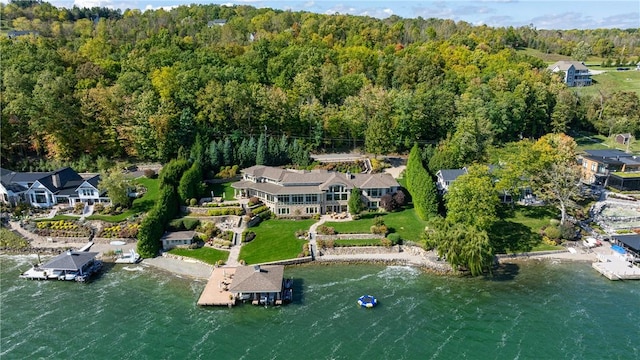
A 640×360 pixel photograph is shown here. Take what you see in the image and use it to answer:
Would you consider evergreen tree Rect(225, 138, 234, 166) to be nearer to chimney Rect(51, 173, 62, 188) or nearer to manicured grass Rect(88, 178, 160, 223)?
manicured grass Rect(88, 178, 160, 223)

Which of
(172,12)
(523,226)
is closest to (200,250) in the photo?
(523,226)

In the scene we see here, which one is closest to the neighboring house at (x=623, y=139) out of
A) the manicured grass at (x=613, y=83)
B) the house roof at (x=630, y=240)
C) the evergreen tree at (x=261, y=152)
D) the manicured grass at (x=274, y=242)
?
the manicured grass at (x=613, y=83)

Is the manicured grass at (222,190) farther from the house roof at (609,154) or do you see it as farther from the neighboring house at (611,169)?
the house roof at (609,154)

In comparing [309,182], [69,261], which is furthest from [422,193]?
[69,261]

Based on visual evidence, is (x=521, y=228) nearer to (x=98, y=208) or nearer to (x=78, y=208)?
(x=98, y=208)

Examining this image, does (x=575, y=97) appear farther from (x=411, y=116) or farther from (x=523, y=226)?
(x=523, y=226)

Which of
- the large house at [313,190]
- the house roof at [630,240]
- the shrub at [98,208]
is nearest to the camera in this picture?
the house roof at [630,240]
